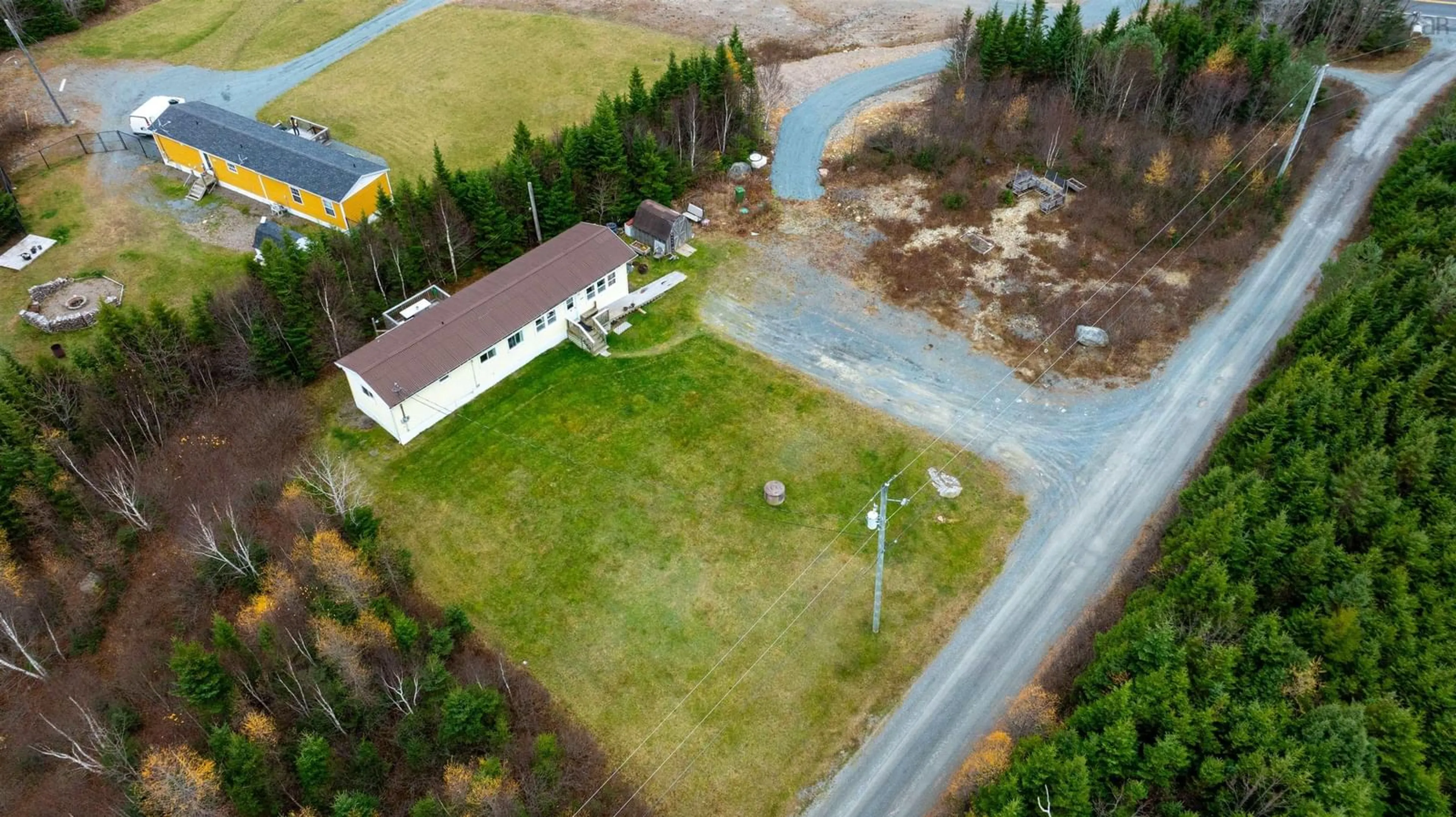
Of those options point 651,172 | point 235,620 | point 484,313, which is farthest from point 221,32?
point 235,620

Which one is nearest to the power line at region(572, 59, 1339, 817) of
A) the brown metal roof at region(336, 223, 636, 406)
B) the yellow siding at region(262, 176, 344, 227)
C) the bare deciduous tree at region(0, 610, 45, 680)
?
the brown metal roof at region(336, 223, 636, 406)

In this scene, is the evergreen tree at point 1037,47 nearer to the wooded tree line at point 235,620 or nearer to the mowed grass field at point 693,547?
the mowed grass field at point 693,547

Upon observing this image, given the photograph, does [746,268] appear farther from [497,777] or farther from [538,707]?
[497,777]

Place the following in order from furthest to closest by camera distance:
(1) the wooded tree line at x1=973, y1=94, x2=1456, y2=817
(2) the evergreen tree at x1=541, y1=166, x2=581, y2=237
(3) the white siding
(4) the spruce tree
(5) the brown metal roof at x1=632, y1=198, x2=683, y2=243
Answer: (4) the spruce tree → (5) the brown metal roof at x1=632, y1=198, x2=683, y2=243 → (2) the evergreen tree at x1=541, y1=166, x2=581, y2=237 → (3) the white siding → (1) the wooded tree line at x1=973, y1=94, x2=1456, y2=817

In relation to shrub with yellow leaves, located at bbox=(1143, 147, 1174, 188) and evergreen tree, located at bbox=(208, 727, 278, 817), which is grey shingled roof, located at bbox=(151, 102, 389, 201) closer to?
evergreen tree, located at bbox=(208, 727, 278, 817)

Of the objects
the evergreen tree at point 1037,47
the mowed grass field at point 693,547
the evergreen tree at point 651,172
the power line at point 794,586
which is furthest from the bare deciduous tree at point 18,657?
the evergreen tree at point 1037,47

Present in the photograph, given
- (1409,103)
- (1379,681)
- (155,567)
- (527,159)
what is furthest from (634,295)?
(1409,103)

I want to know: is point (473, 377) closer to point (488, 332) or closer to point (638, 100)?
point (488, 332)
